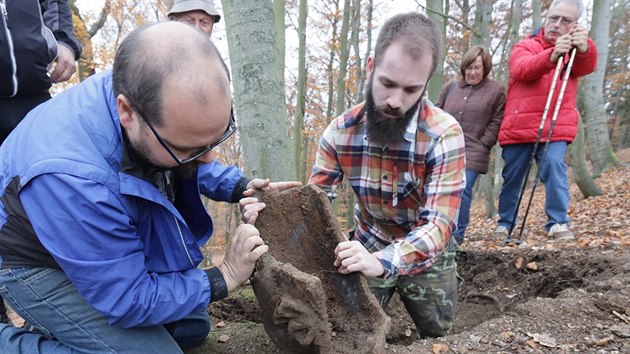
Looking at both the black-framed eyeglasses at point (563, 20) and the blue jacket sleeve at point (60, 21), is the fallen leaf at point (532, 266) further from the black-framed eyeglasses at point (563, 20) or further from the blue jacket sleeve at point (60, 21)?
the blue jacket sleeve at point (60, 21)

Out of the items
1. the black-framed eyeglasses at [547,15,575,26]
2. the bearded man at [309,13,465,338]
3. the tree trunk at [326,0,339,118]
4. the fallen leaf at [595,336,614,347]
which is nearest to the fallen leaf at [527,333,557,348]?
the fallen leaf at [595,336,614,347]

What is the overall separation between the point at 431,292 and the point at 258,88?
200 cm

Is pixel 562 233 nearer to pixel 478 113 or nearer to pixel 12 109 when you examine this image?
pixel 478 113

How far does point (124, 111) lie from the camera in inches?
66.1

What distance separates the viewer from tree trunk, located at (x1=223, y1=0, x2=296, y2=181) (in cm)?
300

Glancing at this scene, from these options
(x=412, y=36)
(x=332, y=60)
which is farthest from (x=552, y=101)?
(x=332, y=60)

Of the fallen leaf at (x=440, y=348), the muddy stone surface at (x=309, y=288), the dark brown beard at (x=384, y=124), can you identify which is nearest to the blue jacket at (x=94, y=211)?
the muddy stone surface at (x=309, y=288)

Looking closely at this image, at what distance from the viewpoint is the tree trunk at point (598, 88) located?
8055 mm

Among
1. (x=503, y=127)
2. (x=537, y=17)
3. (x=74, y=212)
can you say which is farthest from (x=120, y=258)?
(x=537, y=17)

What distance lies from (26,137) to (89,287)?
2.28 feet

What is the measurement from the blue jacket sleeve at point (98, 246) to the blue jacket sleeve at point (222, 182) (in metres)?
0.95

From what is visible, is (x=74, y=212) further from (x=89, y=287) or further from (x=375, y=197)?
(x=375, y=197)

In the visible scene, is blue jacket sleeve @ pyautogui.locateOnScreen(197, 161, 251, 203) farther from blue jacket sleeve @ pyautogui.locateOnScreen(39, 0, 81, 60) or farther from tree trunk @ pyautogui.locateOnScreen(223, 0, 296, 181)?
blue jacket sleeve @ pyautogui.locateOnScreen(39, 0, 81, 60)

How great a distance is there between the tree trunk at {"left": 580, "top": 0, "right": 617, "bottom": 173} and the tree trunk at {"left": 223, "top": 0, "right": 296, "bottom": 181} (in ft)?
26.1
